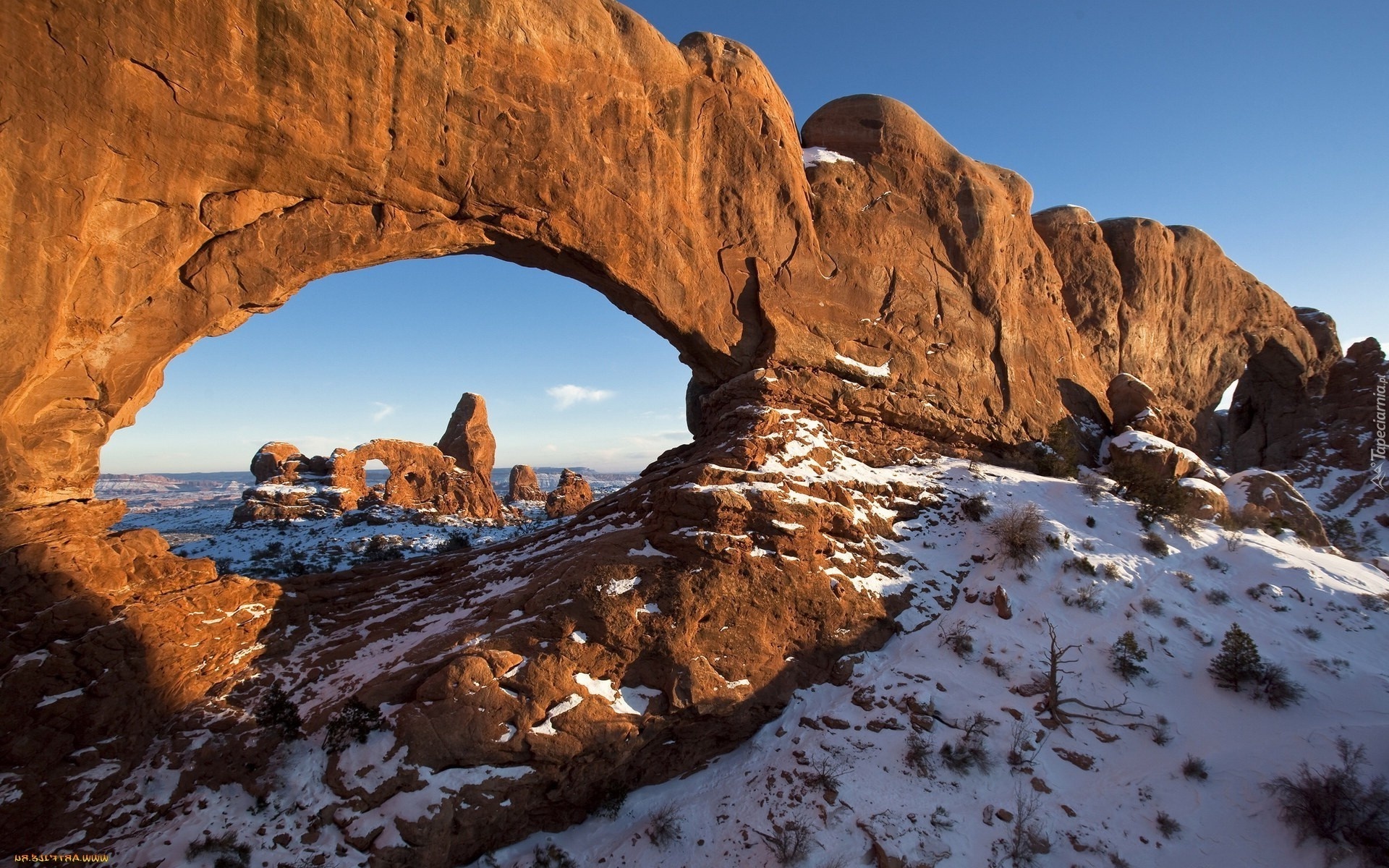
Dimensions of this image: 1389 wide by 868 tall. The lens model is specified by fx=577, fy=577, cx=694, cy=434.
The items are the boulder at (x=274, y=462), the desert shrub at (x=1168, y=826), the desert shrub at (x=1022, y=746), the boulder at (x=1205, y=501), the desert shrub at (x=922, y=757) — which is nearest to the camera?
the desert shrub at (x=1168, y=826)

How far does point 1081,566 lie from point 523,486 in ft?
169

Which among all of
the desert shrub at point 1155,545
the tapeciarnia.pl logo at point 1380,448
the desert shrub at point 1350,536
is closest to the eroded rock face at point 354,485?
Result: the desert shrub at point 1155,545

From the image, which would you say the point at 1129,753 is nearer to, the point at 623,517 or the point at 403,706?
the point at 623,517

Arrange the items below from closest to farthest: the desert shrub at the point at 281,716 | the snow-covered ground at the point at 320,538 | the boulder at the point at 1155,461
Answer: the desert shrub at the point at 281,716
the boulder at the point at 1155,461
the snow-covered ground at the point at 320,538

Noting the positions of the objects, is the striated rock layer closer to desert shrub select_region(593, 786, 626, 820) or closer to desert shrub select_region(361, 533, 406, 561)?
desert shrub select_region(593, 786, 626, 820)

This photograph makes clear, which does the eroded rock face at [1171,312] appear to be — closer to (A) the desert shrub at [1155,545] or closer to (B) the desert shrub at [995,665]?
(A) the desert shrub at [1155,545]

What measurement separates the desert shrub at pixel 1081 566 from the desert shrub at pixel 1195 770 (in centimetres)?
418

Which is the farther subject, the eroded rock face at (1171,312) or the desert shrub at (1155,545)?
the eroded rock face at (1171,312)

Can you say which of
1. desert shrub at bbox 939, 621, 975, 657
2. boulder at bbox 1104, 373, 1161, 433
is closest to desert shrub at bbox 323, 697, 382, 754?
desert shrub at bbox 939, 621, 975, 657

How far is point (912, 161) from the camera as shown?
698 inches

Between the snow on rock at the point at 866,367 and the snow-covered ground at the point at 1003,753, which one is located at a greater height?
the snow on rock at the point at 866,367

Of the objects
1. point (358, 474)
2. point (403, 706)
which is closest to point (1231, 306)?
point (403, 706)

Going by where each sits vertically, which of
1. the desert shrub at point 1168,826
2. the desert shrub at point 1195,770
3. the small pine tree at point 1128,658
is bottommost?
the desert shrub at point 1168,826

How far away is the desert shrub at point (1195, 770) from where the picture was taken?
8602mm
